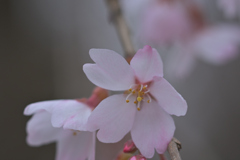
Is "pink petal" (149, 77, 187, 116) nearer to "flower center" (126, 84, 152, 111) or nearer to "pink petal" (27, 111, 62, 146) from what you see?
"flower center" (126, 84, 152, 111)

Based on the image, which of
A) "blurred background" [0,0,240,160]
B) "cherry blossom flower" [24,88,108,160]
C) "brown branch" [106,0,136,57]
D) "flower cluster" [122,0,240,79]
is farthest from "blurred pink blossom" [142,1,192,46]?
"blurred background" [0,0,240,160]

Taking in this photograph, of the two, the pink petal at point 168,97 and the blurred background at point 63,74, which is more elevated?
the pink petal at point 168,97

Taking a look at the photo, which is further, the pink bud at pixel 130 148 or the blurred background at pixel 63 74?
the blurred background at pixel 63 74

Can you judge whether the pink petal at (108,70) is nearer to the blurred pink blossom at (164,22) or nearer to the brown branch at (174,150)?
the brown branch at (174,150)

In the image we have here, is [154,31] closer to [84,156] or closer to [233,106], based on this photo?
[84,156]

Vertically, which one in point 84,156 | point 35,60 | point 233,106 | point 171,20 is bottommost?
point 233,106

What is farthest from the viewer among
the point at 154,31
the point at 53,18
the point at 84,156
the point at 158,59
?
the point at 53,18

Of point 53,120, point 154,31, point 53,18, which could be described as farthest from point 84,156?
point 53,18

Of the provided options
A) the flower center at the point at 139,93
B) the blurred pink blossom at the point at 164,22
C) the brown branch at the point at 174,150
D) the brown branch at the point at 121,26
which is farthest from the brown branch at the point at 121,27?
the brown branch at the point at 174,150

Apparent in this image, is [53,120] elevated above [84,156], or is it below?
above
